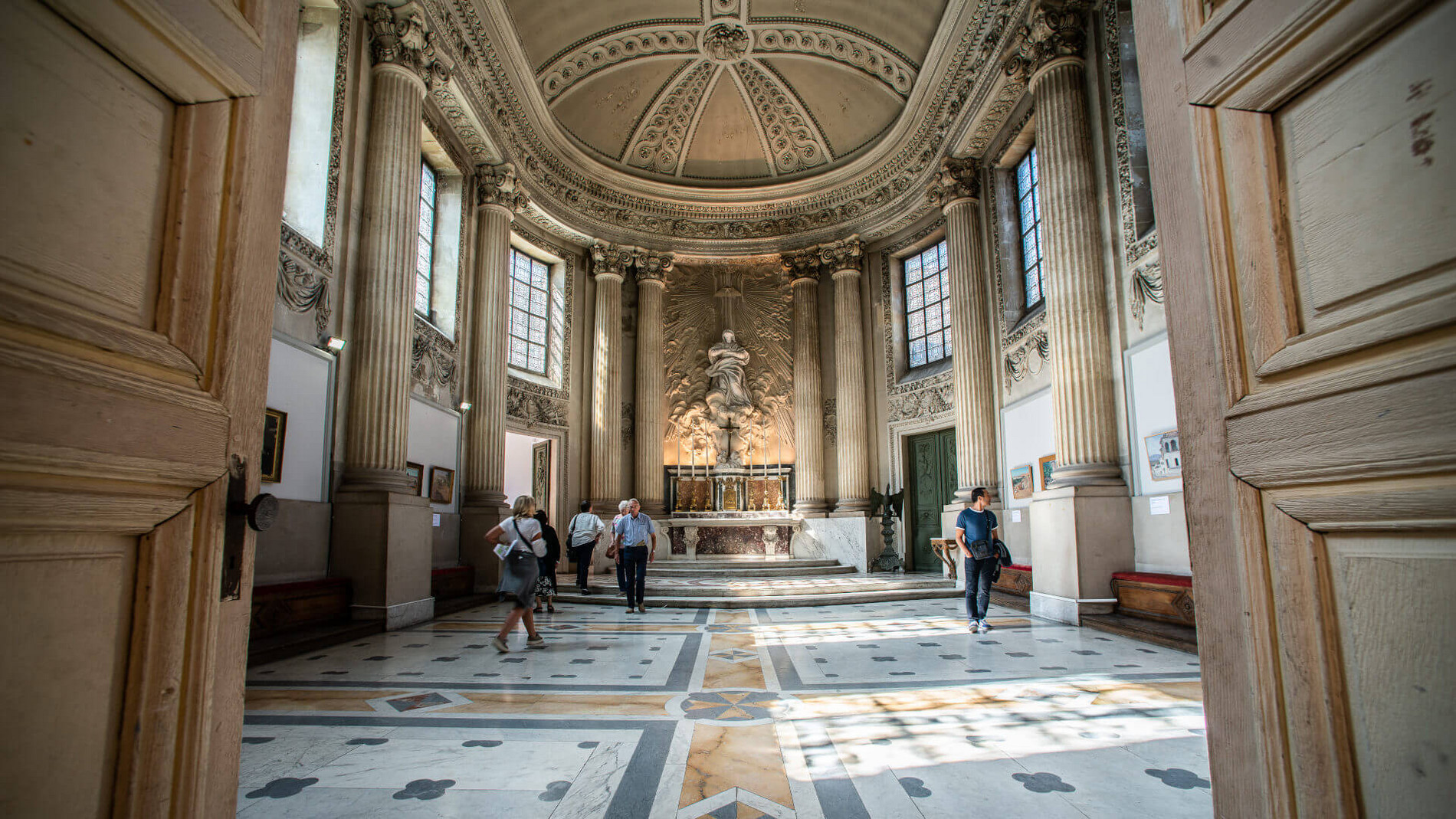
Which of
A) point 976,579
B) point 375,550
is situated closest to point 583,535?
point 375,550

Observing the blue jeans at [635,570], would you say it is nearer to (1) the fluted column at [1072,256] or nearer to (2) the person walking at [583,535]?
(2) the person walking at [583,535]

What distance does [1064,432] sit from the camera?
8102 millimetres

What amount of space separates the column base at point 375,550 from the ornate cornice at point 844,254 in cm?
1091

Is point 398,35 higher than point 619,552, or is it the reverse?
point 398,35

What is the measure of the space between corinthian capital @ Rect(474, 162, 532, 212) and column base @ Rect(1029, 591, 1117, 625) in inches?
421

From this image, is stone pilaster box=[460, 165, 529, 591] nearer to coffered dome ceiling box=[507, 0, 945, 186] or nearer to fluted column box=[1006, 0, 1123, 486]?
coffered dome ceiling box=[507, 0, 945, 186]

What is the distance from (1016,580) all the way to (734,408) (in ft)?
26.4

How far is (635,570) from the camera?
8680 millimetres

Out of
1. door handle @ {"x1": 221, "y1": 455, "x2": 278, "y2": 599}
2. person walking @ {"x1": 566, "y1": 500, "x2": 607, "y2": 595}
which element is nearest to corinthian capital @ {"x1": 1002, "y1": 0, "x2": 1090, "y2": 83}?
person walking @ {"x1": 566, "y1": 500, "x2": 607, "y2": 595}

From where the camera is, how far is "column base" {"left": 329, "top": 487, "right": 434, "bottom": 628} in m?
7.11

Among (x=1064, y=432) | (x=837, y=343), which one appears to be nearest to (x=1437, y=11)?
(x=1064, y=432)

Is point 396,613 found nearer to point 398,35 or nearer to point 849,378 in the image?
point 398,35

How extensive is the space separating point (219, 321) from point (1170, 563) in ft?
26.1

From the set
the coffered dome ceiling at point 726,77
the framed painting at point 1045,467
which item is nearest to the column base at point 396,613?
the framed painting at point 1045,467
